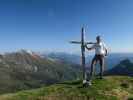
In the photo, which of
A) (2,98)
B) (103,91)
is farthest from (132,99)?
(2,98)

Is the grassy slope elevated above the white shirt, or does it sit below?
below

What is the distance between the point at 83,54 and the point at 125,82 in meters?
5.73

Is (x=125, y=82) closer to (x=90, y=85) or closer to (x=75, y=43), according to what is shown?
(x=90, y=85)

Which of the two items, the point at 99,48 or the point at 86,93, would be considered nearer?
the point at 86,93

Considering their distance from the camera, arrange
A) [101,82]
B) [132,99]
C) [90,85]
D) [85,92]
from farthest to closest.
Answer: [101,82], [90,85], [85,92], [132,99]

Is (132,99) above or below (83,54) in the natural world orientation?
below

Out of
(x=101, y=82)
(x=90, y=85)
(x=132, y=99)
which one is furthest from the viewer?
(x=101, y=82)

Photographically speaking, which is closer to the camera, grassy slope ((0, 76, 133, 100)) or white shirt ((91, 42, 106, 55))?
grassy slope ((0, 76, 133, 100))

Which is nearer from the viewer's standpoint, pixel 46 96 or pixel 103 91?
pixel 46 96

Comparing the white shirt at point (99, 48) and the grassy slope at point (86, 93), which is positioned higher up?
the white shirt at point (99, 48)

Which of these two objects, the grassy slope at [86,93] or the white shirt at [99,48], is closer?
the grassy slope at [86,93]

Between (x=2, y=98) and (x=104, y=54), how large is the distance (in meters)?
9.50

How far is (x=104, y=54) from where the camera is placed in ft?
69.9

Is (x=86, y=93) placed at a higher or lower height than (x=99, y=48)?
lower
